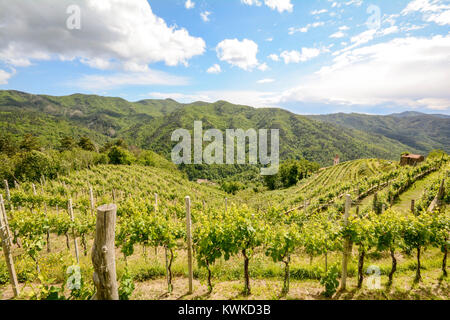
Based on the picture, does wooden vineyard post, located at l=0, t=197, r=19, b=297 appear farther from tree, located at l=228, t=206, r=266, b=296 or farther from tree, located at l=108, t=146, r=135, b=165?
tree, located at l=108, t=146, r=135, b=165

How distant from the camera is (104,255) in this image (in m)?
2.45

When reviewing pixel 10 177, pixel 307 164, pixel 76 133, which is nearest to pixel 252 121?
pixel 307 164

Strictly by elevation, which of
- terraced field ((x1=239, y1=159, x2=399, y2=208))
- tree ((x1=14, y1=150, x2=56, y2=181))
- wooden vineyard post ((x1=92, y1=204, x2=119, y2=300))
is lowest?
terraced field ((x1=239, y1=159, x2=399, y2=208))

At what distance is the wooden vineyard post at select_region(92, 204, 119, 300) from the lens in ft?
7.92

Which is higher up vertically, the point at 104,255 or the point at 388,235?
the point at 104,255

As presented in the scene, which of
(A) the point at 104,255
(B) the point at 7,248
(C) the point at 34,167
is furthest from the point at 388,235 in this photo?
(C) the point at 34,167

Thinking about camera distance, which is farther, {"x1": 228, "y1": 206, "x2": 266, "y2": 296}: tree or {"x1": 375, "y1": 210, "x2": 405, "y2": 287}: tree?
{"x1": 228, "y1": 206, "x2": 266, "y2": 296}: tree

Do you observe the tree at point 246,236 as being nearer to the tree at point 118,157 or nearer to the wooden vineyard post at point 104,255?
the wooden vineyard post at point 104,255

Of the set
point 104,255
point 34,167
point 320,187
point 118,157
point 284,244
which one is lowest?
point 320,187

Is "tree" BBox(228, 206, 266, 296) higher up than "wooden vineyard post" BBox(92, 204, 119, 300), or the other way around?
"wooden vineyard post" BBox(92, 204, 119, 300)

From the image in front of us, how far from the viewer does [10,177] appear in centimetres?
2570

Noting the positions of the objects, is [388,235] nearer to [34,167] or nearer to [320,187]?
[320,187]

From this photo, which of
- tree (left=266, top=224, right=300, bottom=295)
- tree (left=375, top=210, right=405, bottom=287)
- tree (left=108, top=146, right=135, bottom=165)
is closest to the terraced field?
tree (left=375, top=210, right=405, bottom=287)

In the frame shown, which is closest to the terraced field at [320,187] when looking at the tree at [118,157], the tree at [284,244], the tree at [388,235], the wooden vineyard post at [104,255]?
the tree at [388,235]
